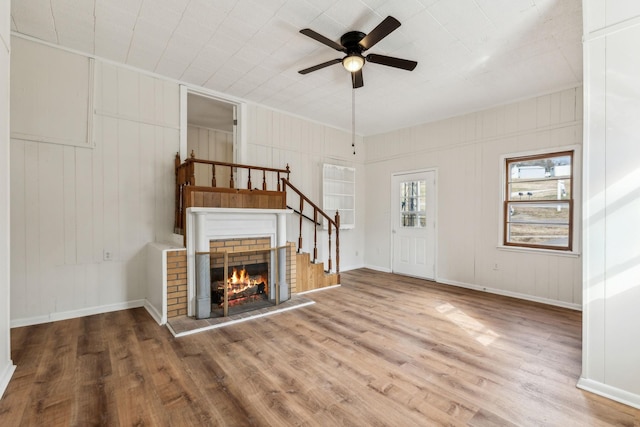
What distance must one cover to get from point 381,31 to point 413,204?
393cm

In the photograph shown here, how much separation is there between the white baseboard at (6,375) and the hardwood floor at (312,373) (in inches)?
2.3

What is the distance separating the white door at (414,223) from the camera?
559 centimetres

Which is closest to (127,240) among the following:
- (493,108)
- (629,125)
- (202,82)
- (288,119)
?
(202,82)

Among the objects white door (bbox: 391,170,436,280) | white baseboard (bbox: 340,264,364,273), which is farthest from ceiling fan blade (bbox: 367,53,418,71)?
white baseboard (bbox: 340,264,364,273)

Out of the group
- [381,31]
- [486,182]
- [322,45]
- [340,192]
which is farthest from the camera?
[340,192]

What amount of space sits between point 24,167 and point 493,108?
6.47m

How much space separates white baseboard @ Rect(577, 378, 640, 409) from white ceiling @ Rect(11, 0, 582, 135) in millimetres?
3060

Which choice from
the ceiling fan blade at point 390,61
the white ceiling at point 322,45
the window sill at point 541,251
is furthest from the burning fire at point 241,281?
the window sill at point 541,251

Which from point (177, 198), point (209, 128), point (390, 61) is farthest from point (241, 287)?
point (209, 128)

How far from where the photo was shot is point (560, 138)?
4.14 metres

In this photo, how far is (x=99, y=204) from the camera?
3.56 meters

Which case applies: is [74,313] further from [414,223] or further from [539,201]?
[539,201]

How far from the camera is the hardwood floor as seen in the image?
1.86 m

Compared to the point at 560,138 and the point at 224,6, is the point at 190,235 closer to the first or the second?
the point at 224,6
